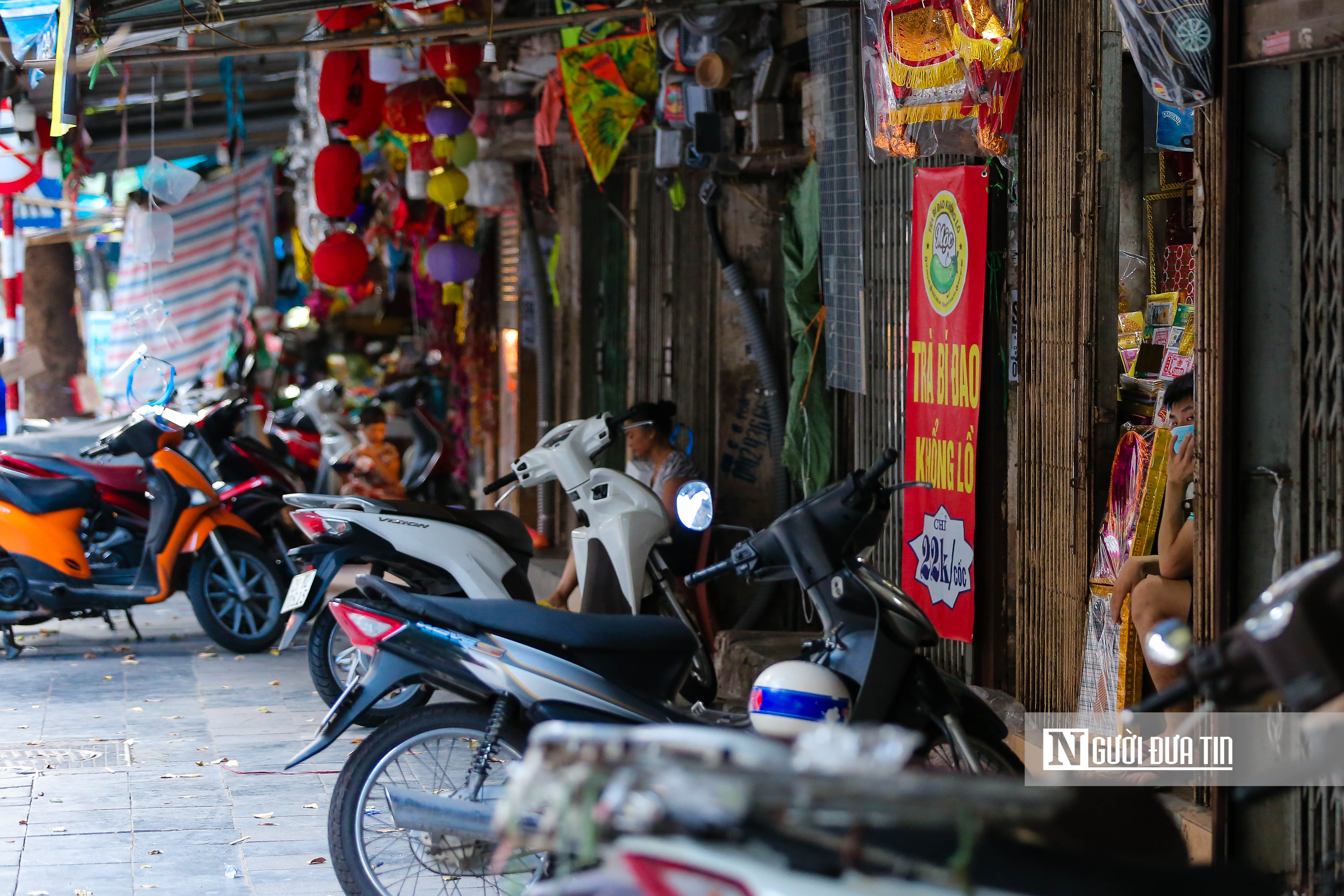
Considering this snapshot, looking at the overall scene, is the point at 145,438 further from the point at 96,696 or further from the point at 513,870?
the point at 513,870

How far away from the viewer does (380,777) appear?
363cm

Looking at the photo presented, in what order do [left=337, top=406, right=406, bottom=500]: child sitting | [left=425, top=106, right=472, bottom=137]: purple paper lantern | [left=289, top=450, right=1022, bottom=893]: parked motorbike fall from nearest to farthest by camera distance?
[left=289, top=450, right=1022, bottom=893]: parked motorbike → [left=425, top=106, right=472, bottom=137]: purple paper lantern → [left=337, top=406, right=406, bottom=500]: child sitting


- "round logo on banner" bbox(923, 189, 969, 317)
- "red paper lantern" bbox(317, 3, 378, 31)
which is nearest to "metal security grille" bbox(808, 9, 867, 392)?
"round logo on banner" bbox(923, 189, 969, 317)

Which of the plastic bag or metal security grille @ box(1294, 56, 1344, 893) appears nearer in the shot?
metal security grille @ box(1294, 56, 1344, 893)

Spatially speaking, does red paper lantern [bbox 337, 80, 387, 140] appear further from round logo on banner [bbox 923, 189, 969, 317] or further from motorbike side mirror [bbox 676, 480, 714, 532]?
motorbike side mirror [bbox 676, 480, 714, 532]

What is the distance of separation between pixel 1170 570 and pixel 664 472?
123 inches

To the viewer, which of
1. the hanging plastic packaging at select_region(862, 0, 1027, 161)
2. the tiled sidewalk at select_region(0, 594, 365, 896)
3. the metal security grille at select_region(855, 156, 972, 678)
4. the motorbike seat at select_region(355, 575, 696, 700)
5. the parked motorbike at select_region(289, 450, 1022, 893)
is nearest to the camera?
the parked motorbike at select_region(289, 450, 1022, 893)

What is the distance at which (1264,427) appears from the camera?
369 centimetres

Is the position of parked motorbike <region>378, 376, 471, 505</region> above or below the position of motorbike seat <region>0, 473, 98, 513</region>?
below

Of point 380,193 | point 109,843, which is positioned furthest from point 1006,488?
→ point 380,193

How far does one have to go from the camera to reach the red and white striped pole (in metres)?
Result: 10.7

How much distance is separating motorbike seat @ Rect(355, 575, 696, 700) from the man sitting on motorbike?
5.21ft

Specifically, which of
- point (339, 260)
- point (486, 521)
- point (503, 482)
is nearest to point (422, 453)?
point (339, 260)

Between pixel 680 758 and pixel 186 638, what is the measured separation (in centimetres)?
733
